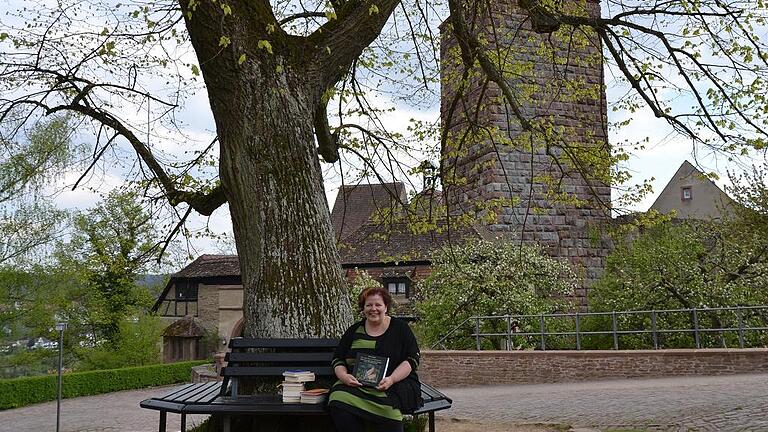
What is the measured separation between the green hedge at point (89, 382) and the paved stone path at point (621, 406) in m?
7.17

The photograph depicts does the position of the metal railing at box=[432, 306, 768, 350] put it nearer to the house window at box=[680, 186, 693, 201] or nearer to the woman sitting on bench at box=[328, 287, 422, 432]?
the woman sitting on bench at box=[328, 287, 422, 432]

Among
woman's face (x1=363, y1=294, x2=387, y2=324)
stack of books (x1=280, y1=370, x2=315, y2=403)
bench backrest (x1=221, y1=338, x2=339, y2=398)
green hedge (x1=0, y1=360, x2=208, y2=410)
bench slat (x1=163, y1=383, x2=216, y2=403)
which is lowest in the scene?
green hedge (x1=0, y1=360, x2=208, y2=410)

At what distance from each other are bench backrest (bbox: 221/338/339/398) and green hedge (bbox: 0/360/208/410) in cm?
1929

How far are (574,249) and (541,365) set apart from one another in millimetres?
6110

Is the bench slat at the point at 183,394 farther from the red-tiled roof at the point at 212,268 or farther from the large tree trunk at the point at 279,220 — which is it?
the red-tiled roof at the point at 212,268

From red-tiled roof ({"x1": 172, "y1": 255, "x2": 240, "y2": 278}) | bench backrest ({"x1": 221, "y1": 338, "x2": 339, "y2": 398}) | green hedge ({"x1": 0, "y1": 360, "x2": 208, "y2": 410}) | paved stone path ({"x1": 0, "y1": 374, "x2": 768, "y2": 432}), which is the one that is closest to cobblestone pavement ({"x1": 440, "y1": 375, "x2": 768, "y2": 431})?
paved stone path ({"x1": 0, "y1": 374, "x2": 768, "y2": 432})

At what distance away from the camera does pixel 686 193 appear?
131 feet


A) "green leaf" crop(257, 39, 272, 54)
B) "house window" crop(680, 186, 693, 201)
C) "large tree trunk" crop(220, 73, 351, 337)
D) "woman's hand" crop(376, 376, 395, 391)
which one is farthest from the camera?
"house window" crop(680, 186, 693, 201)

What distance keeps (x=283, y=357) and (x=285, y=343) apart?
0.36ft

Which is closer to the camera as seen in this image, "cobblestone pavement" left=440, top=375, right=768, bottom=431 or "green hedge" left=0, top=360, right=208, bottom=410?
"cobblestone pavement" left=440, top=375, right=768, bottom=431

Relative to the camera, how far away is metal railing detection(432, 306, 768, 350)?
14.9m

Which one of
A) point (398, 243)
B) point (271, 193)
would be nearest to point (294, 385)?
point (271, 193)

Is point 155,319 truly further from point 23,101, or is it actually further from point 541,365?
point 23,101

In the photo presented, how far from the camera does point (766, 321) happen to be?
49.9 feet
